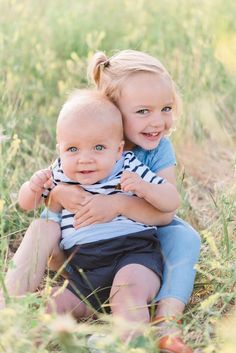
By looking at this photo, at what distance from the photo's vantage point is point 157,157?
2.81 meters

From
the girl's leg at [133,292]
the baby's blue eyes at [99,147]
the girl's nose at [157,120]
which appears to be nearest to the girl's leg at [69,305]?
the girl's leg at [133,292]

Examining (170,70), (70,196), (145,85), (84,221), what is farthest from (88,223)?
(170,70)

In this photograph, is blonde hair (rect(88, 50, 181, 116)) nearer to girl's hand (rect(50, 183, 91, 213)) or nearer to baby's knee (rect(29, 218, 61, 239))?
girl's hand (rect(50, 183, 91, 213))

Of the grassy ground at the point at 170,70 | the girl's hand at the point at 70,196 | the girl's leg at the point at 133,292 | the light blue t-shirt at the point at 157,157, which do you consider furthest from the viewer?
the grassy ground at the point at 170,70

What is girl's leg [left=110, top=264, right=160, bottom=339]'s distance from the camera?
2432 millimetres

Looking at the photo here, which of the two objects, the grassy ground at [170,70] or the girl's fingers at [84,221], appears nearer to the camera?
the girl's fingers at [84,221]

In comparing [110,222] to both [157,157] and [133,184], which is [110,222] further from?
[157,157]

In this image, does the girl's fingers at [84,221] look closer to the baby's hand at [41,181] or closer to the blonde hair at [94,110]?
the baby's hand at [41,181]

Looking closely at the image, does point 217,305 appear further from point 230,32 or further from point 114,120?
point 230,32

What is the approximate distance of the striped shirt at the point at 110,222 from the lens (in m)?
2.65

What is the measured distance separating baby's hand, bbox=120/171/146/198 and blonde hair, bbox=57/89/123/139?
17cm

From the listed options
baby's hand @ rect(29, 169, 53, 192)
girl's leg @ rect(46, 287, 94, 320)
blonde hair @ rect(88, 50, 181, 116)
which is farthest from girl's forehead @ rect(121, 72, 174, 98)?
girl's leg @ rect(46, 287, 94, 320)

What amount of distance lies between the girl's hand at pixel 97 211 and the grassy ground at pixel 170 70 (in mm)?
389

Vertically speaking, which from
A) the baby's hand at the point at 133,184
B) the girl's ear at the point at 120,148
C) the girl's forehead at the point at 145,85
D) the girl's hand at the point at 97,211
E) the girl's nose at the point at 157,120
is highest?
the girl's forehead at the point at 145,85
